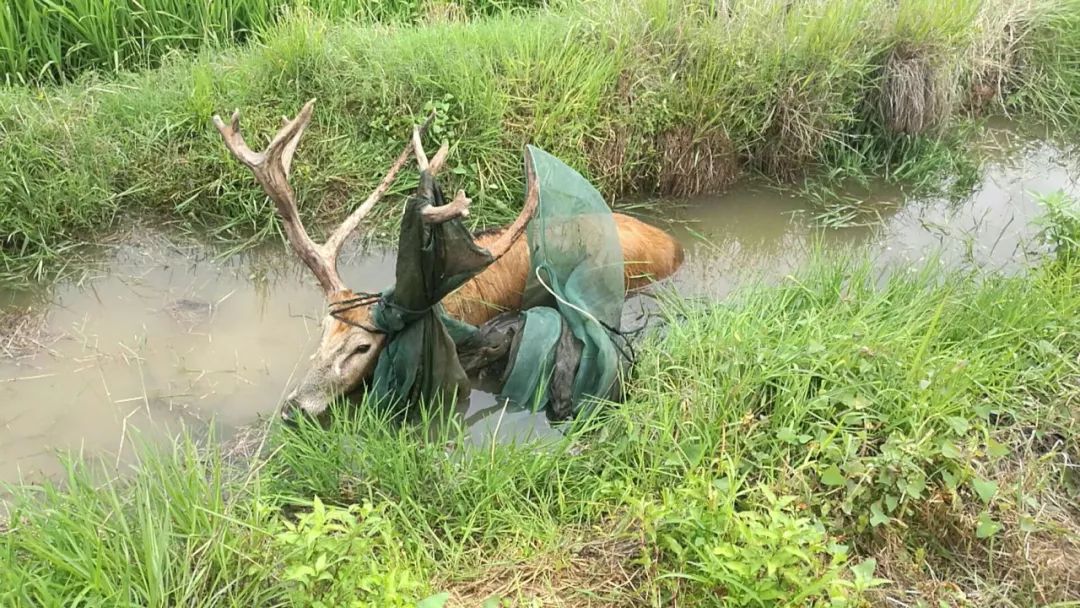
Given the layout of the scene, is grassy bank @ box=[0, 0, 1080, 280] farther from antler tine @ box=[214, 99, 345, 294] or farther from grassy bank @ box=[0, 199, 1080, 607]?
grassy bank @ box=[0, 199, 1080, 607]

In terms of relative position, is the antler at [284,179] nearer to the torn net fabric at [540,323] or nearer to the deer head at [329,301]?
the deer head at [329,301]

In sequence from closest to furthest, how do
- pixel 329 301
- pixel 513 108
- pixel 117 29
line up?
pixel 329 301 → pixel 513 108 → pixel 117 29

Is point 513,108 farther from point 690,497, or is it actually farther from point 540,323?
point 690,497

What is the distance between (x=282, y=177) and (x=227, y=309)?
1061 millimetres

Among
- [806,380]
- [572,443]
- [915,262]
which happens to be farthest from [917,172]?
[572,443]

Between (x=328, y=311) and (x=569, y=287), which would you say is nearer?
(x=328, y=311)

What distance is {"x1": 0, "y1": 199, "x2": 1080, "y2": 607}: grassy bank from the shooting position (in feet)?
8.51

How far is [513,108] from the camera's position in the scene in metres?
5.01

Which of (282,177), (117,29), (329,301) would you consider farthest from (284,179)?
(117,29)

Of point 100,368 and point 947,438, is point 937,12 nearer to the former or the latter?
point 947,438

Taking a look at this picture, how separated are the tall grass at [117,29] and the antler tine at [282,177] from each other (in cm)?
220

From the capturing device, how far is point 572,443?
3496mm

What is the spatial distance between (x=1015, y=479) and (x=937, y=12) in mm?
3545

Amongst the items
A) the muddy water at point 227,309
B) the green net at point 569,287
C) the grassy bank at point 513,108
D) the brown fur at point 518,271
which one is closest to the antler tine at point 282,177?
the muddy water at point 227,309
